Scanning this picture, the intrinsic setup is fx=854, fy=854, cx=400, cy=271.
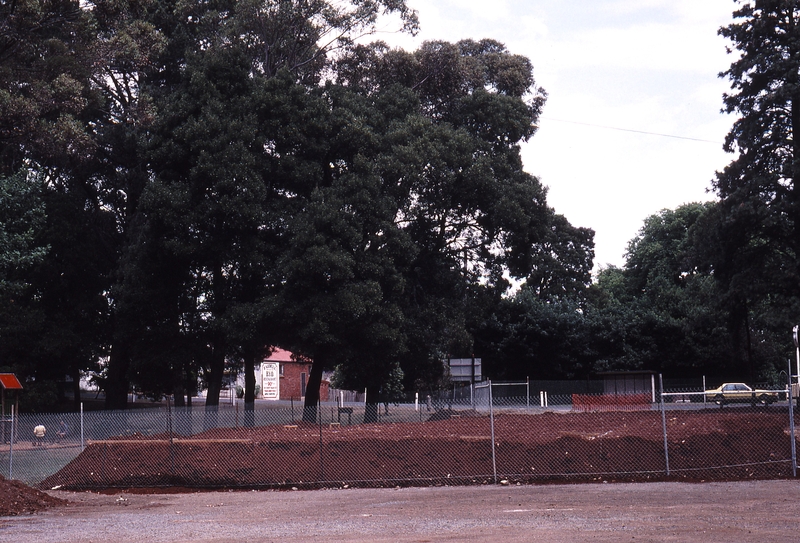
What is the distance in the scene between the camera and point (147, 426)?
80.0 ft

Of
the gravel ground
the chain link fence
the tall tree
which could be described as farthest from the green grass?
the tall tree

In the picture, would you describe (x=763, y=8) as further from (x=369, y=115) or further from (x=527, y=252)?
(x=369, y=115)

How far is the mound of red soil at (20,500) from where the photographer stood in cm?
1503

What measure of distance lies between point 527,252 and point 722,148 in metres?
10.6

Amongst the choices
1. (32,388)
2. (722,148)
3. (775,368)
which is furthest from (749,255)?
(32,388)

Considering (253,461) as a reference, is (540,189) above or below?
above

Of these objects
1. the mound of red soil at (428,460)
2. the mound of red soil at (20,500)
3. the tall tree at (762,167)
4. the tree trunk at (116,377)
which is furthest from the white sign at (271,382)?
the mound of red soil at (20,500)

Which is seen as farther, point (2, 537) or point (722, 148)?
point (722, 148)

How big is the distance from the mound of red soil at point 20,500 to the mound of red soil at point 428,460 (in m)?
3.59

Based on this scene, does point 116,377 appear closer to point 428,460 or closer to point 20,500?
point 428,460

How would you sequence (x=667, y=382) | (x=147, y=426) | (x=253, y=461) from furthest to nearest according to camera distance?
(x=667, y=382)
(x=147, y=426)
(x=253, y=461)

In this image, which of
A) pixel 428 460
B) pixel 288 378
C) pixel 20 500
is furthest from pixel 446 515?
pixel 288 378

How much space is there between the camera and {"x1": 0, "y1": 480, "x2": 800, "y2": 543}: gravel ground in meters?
11.6

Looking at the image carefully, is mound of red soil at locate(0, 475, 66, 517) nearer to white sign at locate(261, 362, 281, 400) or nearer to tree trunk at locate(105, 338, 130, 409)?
tree trunk at locate(105, 338, 130, 409)
